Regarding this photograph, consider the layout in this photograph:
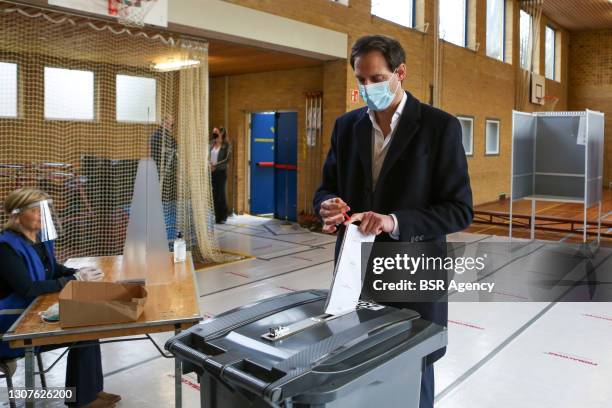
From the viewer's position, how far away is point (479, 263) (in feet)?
21.3

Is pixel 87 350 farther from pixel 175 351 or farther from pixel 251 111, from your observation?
pixel 251 111

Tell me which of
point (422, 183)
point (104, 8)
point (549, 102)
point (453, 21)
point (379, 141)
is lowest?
point (422, 183)

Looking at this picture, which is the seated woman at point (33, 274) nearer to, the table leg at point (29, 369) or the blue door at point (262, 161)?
the table leg at point (29, 369)

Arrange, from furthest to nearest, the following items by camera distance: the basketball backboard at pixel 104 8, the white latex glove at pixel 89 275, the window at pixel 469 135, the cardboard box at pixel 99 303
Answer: the window at pixel 469 135 < the basketball backboard at pixel 104 8 < the white latex glove at pixel 89 275 < the cardboard box at pixel 99 303

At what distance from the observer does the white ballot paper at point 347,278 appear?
1420 mm

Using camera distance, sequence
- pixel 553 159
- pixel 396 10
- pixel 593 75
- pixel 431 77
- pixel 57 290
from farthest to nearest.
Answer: pixel 593 75 < pixel 431 77 < pixel 396 10 < pixel 553 159 < pixel 57 290

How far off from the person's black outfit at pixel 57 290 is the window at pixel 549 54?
17.5 meters

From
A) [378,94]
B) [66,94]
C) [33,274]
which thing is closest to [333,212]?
[378,94]

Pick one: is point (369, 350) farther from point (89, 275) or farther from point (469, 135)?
point (469, 135)

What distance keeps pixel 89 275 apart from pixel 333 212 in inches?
66.0

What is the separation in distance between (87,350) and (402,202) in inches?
73.1

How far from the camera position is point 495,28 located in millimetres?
13734

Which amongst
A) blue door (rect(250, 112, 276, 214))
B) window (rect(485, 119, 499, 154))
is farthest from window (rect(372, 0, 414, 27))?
window (rect(485, 119, 499, 154))

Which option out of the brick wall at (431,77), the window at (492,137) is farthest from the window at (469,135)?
the window at (492,137)
